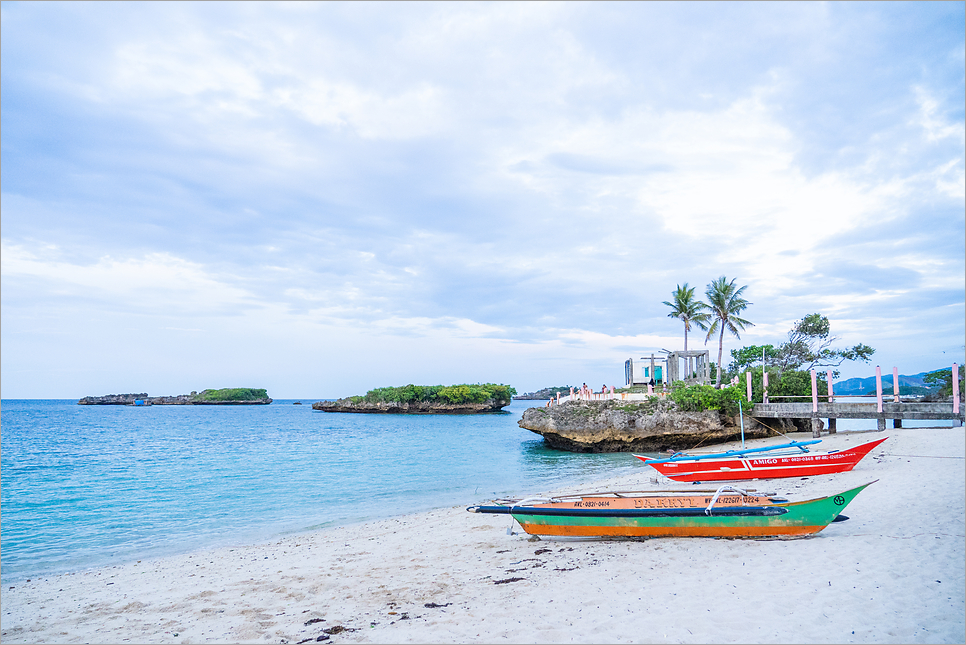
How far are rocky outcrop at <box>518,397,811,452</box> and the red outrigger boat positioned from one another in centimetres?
1078

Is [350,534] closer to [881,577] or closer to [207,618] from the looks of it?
[207,618]

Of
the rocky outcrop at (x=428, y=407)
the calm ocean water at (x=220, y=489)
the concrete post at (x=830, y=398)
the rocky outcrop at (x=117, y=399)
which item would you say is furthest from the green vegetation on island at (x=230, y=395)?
the concrete post at (x=830, y=398)

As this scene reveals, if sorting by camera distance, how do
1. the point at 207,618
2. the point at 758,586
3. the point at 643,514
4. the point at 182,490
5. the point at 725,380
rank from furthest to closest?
the point at 725,380, the point at 182,490, the point at 643,514, the point at 207,618, the point at 758,586

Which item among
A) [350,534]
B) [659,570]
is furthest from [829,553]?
[350,534]

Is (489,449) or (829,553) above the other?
(829,553)

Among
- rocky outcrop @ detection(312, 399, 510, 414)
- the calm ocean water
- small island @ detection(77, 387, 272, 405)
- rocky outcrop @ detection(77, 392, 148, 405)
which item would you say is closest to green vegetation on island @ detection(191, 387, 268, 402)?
small island @ detection(77, 387, 272, 405)

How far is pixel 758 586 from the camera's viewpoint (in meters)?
6.89

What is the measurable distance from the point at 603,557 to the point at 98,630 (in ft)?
26.6

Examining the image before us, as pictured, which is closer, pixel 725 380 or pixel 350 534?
pixel 350 534

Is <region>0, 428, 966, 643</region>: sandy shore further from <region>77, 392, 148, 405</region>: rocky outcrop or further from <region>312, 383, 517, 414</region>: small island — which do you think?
<region>77, 392, 148, 405</region>: rocky outcrop

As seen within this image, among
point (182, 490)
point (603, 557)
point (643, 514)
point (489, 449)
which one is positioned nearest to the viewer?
point (603, 557)

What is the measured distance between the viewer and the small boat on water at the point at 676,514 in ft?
30.1

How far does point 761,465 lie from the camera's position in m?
17.0

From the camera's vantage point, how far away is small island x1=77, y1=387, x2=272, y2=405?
6442 inches
